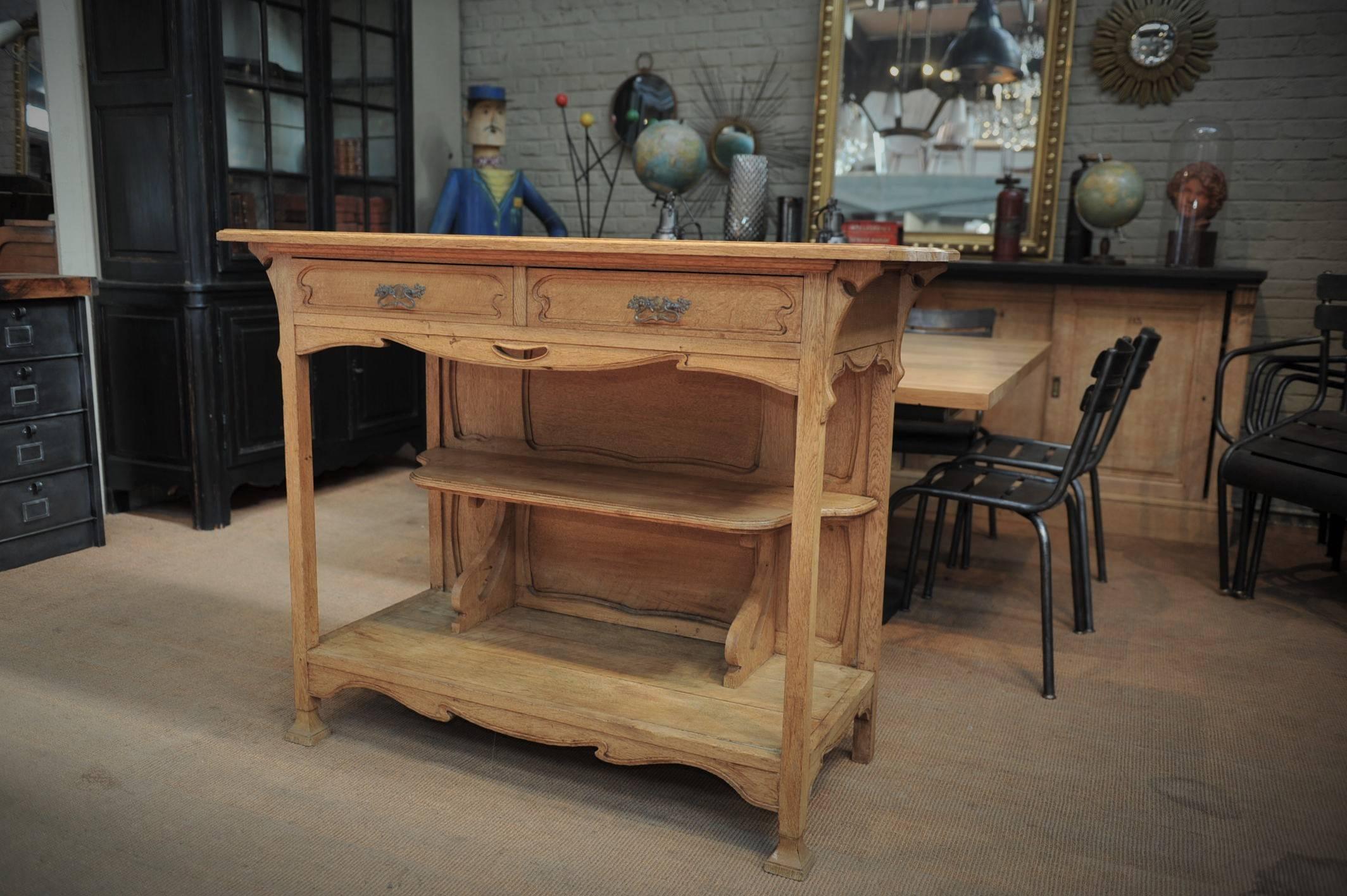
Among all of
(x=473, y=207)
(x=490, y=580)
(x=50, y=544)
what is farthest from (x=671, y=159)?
(x=473, y=207)

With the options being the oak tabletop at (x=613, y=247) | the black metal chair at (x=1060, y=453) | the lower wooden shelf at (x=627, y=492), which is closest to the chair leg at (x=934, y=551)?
the black metal chair at (x=1060, y=453)

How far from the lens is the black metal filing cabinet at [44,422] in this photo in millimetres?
3244

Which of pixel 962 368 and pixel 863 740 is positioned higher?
pixel 962 368

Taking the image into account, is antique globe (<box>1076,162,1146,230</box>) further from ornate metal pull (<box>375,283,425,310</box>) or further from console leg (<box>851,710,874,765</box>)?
ornate metal pull (<box>375,283,425,310</box>)

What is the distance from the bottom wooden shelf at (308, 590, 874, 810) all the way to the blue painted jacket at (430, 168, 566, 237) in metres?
2.74

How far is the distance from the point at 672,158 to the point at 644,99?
2872 millimetres

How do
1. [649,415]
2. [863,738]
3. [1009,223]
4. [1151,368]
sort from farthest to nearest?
[1009,223] < [1151,368] < [649,415] < [863,738]

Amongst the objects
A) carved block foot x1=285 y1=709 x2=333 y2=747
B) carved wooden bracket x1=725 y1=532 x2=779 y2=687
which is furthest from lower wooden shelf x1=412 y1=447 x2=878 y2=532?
carved block foot x1=285 y1=709 x2=333 y2=747

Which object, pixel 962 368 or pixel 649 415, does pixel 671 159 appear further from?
pixel 962 368

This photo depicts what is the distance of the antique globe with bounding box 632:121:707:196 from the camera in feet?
8.09

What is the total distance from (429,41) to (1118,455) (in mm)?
3797

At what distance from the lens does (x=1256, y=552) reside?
3.34 metres

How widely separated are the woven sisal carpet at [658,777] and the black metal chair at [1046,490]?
161 mm

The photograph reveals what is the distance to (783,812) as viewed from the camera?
1825mm
